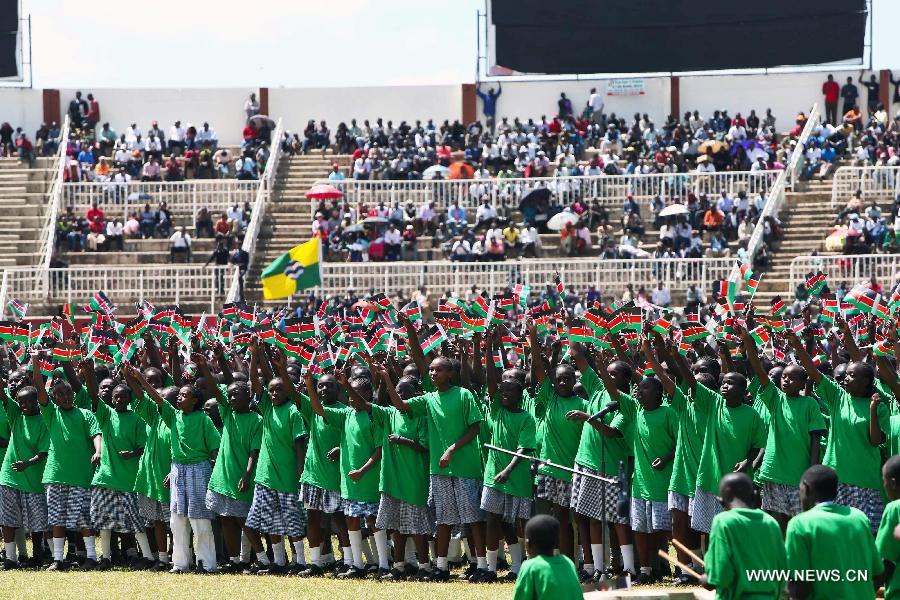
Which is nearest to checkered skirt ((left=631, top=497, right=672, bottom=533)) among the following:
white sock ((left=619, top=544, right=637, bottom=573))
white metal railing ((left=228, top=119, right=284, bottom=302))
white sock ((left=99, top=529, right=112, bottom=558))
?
white sock ((left=619, top=544, right=637, bottom=573))

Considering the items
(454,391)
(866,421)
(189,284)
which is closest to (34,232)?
(189,284)

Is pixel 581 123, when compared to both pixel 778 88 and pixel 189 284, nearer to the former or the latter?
pixel 778 88

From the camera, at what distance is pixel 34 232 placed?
3759 cm

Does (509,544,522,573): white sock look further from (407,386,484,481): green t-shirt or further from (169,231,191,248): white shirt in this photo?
(169,231,191,248): white shirt

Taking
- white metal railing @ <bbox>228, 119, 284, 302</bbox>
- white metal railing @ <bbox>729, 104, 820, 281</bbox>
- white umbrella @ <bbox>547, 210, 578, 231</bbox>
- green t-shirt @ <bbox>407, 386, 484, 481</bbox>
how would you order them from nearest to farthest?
green t-shirt @ <bbox>407, 386, 484, 481</bbox> → white metal railing @ <bbox>729, 104, 820, 281</bbox> → white metal railing @ <bbox>228, 119, 284, 302</bbox> → white umbrella @ <bbox>547, 210, 578, 231</bbox>

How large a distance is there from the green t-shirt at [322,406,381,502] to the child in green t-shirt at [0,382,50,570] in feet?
9.34

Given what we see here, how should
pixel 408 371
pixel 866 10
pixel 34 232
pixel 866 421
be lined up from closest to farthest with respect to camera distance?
pixel 866 421
pixel 408 371
pixel 34 232
pixel 866 10

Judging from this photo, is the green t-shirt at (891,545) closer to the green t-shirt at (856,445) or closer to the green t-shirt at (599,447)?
the green t-shirt at (856,445)

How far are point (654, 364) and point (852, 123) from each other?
28.1 meters

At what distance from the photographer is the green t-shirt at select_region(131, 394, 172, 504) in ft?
49.4

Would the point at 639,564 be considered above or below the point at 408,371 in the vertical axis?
below

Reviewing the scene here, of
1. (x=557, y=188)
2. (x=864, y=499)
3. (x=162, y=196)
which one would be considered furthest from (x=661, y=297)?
(x=864, y=499)

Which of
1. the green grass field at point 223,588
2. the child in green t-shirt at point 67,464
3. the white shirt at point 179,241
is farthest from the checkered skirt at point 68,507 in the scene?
the white shirt at point 179,241

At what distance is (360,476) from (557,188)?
22850 mm
